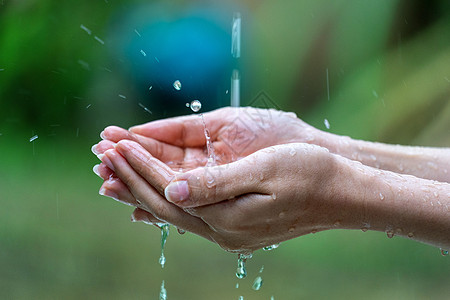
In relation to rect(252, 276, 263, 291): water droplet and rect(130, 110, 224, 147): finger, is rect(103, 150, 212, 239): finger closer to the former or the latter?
rect(130, 110, 224, 147): finger

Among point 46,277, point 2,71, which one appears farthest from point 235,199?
point 2,71

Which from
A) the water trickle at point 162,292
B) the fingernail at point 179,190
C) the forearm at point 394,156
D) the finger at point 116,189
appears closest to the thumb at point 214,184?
the fingernail at point 179,190

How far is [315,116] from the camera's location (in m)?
2.54

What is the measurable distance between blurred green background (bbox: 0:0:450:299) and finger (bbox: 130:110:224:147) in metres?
1.00

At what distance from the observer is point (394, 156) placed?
1.35m

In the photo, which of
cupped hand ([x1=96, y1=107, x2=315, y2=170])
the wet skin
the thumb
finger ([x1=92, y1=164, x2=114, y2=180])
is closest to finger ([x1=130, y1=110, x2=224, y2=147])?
cupped hand ([x1=96, y1=107, x2=315, y2=170])

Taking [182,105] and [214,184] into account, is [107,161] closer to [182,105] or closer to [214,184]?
[214,184]

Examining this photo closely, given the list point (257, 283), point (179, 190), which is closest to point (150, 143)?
point (179, 190)

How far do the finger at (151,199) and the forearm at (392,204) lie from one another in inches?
11.4

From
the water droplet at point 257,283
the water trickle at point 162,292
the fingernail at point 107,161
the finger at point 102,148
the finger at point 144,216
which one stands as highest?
the finger at point 102,148

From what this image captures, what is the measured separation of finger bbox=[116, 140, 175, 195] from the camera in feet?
2.96

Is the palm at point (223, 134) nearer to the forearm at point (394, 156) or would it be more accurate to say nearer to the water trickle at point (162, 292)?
the forearm at point (394, 156)

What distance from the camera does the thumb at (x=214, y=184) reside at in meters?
0.82

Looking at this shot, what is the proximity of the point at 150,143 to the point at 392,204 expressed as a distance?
0.62 metres
